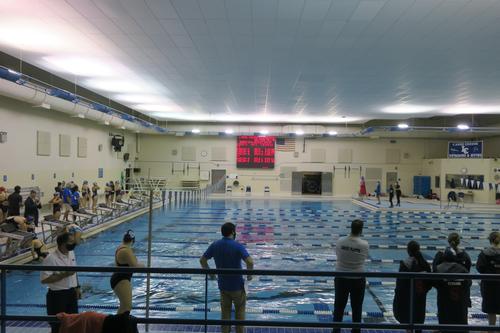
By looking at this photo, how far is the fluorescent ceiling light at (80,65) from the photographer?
10125 millimetres

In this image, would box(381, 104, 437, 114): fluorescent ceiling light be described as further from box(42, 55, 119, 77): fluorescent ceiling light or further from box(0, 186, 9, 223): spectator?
box(0, 186, 9, 223): spectator

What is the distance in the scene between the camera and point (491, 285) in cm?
403

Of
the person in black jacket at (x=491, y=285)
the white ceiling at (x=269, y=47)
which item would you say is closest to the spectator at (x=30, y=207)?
the white ceiling at (x=269, y=47)

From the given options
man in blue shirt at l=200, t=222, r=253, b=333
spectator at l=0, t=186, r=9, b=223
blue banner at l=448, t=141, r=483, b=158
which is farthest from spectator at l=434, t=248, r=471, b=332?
blue banner at l=448, t=141, r=483, b=158

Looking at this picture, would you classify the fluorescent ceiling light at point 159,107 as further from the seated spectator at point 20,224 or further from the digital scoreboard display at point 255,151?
the seated spectator at point 20,224

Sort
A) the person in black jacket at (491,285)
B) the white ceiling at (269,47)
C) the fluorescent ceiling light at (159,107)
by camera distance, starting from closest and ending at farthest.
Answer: the person in black jacket at (491,285)
the white ceiling at (269,47)
the fluorescent ceiling light at (159,107)

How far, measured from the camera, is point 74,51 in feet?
30.6

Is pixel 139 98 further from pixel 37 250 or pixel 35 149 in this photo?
pixel 37 250

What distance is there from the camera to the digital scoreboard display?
27.1 metres

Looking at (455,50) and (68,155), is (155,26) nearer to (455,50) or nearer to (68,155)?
(455,50)

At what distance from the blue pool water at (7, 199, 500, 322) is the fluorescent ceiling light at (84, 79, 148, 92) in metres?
5.02

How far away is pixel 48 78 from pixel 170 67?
663 cm

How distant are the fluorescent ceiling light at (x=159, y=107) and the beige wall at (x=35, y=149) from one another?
106 inches

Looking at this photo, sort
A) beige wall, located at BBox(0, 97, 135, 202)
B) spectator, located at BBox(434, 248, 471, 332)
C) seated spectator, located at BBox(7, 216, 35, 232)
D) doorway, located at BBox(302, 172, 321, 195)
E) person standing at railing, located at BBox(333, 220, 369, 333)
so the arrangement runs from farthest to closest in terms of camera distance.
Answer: doorway, located at BBox(302, 172, 321, 195), beige wall, located at BBox(0, 97, 135, 202), seated spectator, located at BBox(7, 216, 35, 232), person standing at railing, located at BBox(333, 220, 369, 333), spectator, located at BBox(434, 248, 471, 332)
